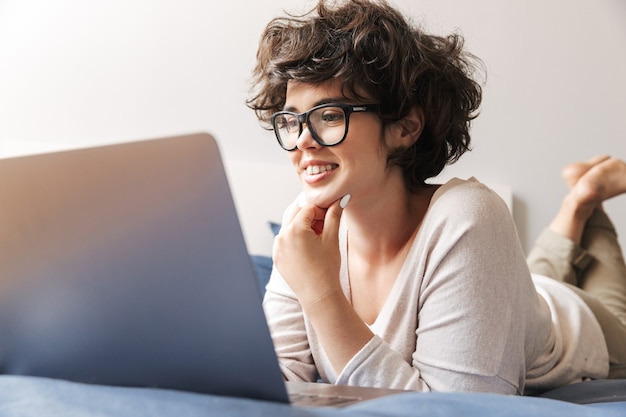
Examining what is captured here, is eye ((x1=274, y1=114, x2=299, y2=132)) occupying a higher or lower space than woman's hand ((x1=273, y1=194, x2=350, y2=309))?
higher

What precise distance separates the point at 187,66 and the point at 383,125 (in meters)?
1.58

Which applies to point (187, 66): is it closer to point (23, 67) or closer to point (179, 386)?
point (23, 67)

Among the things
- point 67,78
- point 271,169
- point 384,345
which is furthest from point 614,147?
point 67,78

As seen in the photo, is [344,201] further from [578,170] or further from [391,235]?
[578,170]

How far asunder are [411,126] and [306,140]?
24 cm

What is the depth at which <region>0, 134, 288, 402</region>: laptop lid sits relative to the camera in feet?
2.26

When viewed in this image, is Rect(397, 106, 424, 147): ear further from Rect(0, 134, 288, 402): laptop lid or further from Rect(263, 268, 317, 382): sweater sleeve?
Rect(0, 134, 288, 402): laptop lid

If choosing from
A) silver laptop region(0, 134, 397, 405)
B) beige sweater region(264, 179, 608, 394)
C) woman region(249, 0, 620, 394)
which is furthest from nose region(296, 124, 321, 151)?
silver laptop region(0, 134, 397, 405)

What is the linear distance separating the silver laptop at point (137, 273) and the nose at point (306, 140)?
0.59 metres

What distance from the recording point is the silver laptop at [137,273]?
69 centimetres

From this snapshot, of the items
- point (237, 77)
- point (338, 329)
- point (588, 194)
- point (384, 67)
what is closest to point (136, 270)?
point (338, 329)

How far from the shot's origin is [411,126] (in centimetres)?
152

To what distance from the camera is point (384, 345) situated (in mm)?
1248

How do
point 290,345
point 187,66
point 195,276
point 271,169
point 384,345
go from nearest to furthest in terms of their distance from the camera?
point 195,276 < point 384,345 < point 290,345 < point 271,169 < point 187,66
